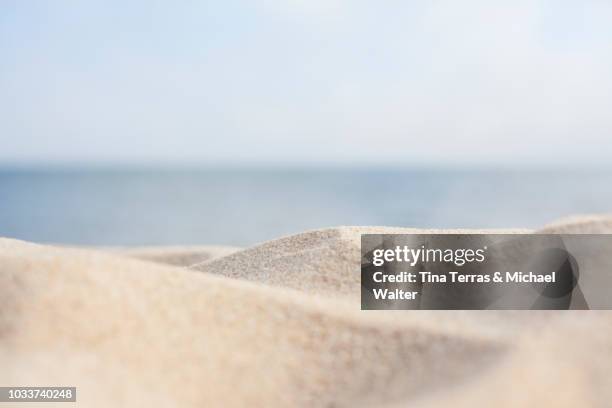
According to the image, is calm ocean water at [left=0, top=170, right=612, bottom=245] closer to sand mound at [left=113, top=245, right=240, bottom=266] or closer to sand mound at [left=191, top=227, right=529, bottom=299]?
sand mound at [left=113, top=245, right=240, bottom=266]

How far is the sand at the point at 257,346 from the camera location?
53.5 inches

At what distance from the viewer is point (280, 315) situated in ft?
5.56

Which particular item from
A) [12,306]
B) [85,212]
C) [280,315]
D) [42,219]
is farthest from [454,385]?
[85,212]

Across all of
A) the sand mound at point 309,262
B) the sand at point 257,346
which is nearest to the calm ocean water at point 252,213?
the sand mound at point 309,262

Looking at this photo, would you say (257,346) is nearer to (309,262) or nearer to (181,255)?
(309,262)

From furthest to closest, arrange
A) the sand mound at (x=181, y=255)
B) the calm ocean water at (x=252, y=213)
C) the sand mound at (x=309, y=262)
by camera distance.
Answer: the calm ocean water at (x=252, y=213) < the sand mound at (x=181, y=255) < the sand mound at (x=309, y=262)

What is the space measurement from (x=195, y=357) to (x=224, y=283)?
0.97 ft

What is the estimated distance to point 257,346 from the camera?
1611 millimetres

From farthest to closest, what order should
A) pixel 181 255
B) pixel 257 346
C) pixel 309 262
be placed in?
pixel 181 255
pixel 309 262
pixel 257 346

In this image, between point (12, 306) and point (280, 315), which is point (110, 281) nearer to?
point (12, 306)

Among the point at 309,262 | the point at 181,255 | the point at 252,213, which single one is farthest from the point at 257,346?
the point at 252,213

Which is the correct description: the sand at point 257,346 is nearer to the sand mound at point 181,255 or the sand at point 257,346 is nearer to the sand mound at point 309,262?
the sand mound at point 309,262

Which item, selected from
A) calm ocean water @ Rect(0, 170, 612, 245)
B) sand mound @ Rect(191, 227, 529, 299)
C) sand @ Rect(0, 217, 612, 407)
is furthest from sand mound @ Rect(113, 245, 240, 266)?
calm ocean water @ Rect(0, 170, 612, 245)

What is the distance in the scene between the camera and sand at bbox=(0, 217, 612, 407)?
1358 mm
